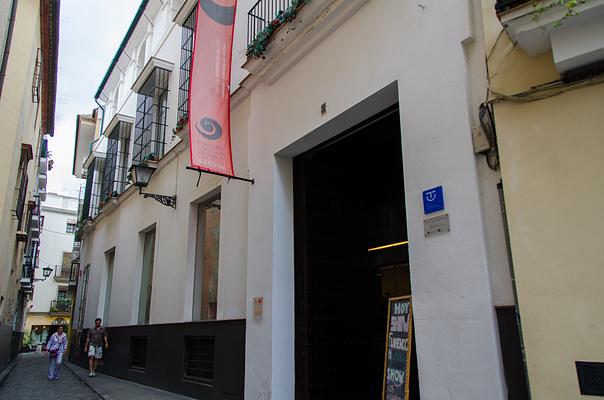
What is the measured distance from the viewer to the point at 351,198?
7156 millimetres

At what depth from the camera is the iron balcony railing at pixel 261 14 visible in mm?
7227

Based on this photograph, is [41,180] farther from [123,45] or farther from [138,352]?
[138,352]

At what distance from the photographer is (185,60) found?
11.3 meters

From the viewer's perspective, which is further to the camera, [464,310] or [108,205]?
[108,205]

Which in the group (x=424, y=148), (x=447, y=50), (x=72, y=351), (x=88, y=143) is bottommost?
(x=72, y=351)

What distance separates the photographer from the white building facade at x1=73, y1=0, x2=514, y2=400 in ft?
12.8

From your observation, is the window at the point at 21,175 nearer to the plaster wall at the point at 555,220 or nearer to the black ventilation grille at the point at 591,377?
the plaster wall at the point at 555,220

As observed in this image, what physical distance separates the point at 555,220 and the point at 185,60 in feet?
32.4

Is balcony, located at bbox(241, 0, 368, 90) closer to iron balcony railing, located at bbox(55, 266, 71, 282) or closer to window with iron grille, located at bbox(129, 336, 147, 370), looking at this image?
window with iron grille, located at bbox(129, 336, 147, 370)

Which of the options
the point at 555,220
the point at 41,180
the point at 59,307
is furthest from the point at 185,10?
the point at 59,307

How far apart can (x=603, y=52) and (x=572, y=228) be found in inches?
47.4

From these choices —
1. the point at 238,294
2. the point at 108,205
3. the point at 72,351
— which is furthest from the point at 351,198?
the point at 72,351

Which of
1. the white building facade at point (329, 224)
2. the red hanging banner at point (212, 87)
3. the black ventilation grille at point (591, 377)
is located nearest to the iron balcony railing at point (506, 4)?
the white building facade at point (329, 224)

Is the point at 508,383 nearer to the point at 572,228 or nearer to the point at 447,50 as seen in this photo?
the point at 572,228
